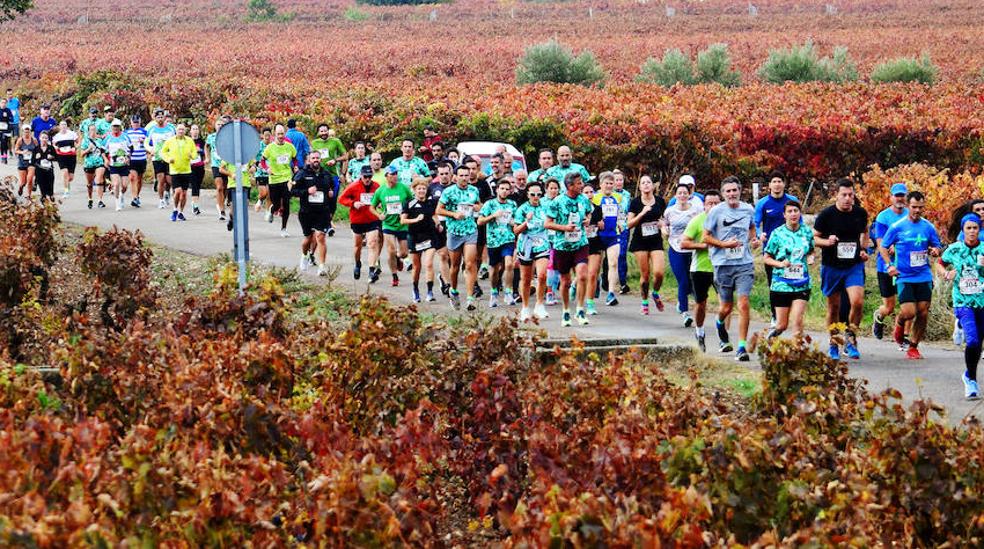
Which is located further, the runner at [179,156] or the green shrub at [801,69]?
the green shrub at [801,69]

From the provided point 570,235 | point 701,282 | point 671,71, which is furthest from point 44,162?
point 671,71

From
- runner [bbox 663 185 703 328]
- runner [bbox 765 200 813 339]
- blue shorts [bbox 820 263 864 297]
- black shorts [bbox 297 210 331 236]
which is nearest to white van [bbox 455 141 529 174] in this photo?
black shorts [bbox 297 210 331 236]

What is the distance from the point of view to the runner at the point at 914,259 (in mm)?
14328

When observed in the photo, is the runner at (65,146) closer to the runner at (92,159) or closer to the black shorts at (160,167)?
the runner at (92,159)

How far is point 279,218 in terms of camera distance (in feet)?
81.7

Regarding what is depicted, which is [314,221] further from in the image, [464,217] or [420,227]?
[464,217]

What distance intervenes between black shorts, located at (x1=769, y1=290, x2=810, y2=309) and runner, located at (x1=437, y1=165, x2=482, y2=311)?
3.93 metres

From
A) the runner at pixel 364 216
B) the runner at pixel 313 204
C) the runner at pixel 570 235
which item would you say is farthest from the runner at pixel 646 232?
the runner at pixel 313 204

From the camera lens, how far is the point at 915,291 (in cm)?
1451

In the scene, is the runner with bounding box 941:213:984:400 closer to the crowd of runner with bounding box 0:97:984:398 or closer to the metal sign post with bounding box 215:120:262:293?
the crowd of runner with bounding box 0:97:984:398

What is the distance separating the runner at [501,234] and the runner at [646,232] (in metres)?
1.39

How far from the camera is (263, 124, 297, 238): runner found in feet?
71.4

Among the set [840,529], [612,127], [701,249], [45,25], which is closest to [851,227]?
[701,249]

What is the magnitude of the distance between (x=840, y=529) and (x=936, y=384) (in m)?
6.91
